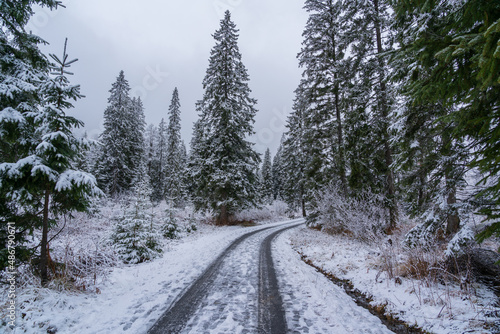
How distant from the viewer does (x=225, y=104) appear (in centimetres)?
2017

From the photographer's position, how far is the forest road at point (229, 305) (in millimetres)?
3898

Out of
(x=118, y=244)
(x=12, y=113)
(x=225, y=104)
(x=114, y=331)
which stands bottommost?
(x=114, y=331)

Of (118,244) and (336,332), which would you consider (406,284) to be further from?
(118,244)

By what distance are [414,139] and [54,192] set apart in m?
10.0

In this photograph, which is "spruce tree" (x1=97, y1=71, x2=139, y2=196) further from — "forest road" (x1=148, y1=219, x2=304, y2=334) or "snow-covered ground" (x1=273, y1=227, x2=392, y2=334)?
"snow-covered ground" (x1=273, y1=227, x2=392, y2=334)

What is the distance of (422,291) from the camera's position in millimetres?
4742

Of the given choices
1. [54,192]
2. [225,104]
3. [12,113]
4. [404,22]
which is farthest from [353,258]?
[225,104]

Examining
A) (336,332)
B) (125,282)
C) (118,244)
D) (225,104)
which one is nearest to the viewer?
(336,332)

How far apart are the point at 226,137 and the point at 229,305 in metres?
16.9

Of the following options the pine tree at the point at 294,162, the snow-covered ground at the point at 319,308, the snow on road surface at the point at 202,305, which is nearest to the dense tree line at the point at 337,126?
the snow on road surface at the point at 202,305

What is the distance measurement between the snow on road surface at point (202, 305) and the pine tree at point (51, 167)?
1381 millimetres

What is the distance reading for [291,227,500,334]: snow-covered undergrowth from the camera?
361cm

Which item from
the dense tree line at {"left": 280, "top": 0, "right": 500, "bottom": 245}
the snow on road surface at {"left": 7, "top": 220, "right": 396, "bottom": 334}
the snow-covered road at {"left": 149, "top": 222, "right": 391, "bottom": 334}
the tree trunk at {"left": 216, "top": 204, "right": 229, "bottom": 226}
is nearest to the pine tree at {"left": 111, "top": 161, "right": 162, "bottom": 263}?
the snow on road surface at {"left": 7, "top": 220, "right": 396, "bottom": 334}

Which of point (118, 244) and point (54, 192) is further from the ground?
point (54, 192)
